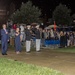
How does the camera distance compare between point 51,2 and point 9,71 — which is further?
point 51,2

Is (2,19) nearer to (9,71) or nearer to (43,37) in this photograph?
(43,37)

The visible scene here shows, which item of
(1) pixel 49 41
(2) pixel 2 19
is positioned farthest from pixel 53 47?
(2) pixel 2 19

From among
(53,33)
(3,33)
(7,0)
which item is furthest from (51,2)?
(3,33)

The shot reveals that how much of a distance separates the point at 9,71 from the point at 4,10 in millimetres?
42484

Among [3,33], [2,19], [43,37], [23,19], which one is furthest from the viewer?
[2,19]

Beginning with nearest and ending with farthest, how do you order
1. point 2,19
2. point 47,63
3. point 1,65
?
point 1,65
point 47,63
point 2,19

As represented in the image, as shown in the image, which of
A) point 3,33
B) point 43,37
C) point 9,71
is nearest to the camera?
point 9,71

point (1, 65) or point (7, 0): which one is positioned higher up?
point (7, 0)

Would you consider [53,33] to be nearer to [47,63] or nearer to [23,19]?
[23,19]

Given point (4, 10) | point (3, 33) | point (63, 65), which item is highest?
point (4, 10)

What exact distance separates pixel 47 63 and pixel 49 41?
420 inches

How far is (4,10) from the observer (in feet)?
176

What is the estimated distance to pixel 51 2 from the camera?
2128 inches

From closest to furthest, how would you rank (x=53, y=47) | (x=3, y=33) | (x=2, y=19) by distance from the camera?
(x=3, y=33) < (x=53, y=47) < (x=2, y=19)
